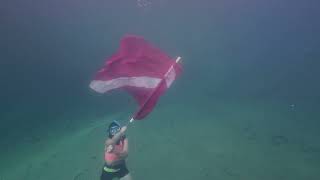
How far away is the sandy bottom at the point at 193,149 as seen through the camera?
9.23m

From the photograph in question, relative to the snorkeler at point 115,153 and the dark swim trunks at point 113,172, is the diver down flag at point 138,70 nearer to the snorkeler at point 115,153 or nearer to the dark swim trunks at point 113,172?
the snorkeler at point 115,153

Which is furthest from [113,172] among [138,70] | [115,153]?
[138,70]

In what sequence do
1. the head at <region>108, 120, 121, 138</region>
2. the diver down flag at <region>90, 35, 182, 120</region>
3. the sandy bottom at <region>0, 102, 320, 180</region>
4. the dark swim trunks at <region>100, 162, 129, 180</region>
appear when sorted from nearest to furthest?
the diver down flag at <region>90, 35, 182, 120</region> → the head at <region>108, 120, 121, 138</region> → the dark swim trunks at <region>100, 162, 129, 180</region> → the sandy bottom at <region>0, 102, 320, 180</region>

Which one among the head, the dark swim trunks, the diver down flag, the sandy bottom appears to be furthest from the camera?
the sandy bottom

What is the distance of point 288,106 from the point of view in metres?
13.7

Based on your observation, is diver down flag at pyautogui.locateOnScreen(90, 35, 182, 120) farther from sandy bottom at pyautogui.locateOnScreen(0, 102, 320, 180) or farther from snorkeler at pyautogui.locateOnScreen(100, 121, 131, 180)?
sandy bottom at pyautogui.locateOnScreen(0, 102, 320, 180)

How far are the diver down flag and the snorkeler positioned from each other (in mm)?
1454

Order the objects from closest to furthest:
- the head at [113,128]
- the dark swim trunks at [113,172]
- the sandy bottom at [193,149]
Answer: the head at [113,128]
the dark swim trunks at [113,172]
the sandy bottom at [193,149]

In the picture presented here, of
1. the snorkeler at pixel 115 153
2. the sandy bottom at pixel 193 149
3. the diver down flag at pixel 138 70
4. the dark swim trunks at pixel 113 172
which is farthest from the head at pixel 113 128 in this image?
the sandy bottom at pixel 193 149

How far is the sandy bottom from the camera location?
9.23 meters

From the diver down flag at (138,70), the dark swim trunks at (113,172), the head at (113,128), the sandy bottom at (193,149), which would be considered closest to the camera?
the diver down flag at (138,70)

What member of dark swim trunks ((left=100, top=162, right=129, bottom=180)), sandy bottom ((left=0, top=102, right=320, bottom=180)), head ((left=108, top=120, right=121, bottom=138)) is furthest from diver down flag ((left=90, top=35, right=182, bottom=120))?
sandy bottom ((left=0, top=102, right=320, bottom=180))

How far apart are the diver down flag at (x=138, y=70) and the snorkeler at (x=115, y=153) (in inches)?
57.2

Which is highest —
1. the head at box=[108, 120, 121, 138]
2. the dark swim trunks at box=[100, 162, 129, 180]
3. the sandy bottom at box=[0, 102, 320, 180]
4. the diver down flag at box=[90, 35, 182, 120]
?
the diver down flag at box=[90, 35, 182, 120]
